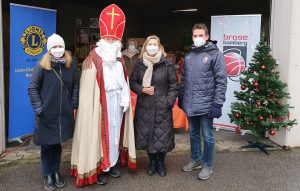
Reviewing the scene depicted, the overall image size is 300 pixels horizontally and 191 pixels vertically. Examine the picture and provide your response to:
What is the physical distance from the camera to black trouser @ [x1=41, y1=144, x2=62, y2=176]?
4000mm

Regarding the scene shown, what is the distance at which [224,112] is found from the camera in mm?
6484

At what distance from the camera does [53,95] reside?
3791mm

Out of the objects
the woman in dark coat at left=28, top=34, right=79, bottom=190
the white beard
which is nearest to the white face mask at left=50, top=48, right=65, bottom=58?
the woman in dark coat at left=28, top=34, right=79, bottom=190

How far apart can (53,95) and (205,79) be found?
66.0 inches

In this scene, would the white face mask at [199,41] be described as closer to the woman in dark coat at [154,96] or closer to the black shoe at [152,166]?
the woman in dark coat at [154,96]

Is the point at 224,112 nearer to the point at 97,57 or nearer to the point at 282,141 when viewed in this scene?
the point at 282,141

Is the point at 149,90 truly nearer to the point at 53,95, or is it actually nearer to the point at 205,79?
the point at 205,79

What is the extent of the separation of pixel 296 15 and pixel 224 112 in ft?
6.65

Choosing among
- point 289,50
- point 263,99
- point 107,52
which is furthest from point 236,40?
point 107,52

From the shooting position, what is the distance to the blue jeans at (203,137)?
4297mm

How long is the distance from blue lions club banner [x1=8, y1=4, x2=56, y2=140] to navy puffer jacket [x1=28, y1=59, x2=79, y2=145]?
1723 millimetres

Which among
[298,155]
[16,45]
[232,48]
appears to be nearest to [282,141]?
[298,155]

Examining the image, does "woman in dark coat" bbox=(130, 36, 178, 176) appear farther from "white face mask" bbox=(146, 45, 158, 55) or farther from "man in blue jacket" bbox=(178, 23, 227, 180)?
"man in blue jacket" bbox=(178, 23, 227, 180)

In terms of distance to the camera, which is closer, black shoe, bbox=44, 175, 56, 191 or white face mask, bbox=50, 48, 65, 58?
white face mask, bbox=50, 48, 65, 58
